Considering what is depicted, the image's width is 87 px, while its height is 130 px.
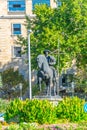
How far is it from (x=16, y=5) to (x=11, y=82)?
8.89m

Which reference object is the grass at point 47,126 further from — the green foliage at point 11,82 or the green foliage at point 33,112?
the green foliage at point 11,82

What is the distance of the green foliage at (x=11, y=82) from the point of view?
50.8 metres

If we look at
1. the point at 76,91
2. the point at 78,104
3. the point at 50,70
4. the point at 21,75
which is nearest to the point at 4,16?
the point at 21,75

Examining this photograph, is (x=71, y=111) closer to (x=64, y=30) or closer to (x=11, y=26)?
(x=64, y=30)

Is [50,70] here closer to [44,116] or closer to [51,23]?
[44,116]

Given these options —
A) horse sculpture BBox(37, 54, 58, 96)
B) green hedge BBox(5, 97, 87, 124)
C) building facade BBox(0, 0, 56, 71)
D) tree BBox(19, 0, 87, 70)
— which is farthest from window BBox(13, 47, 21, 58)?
green hedge BBox(5, 97, 87, 124)

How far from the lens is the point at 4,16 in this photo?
55312 millimetres

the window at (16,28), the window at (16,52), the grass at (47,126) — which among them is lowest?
the grass at (47,126)

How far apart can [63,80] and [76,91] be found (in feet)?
13.4

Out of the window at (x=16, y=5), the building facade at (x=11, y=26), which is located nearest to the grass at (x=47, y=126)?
the building facade at (x=11, y=26)

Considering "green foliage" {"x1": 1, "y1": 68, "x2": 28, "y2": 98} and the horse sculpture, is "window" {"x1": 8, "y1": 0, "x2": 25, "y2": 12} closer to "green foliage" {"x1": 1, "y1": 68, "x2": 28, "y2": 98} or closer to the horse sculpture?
"green foliage" {"x1": 1, "y1": 68, "x2": 28, "y2": 98}

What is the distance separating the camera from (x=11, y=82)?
50.8 m

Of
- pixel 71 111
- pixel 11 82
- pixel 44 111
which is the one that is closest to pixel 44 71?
pixel 71 111

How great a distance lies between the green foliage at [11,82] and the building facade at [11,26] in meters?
4.16
